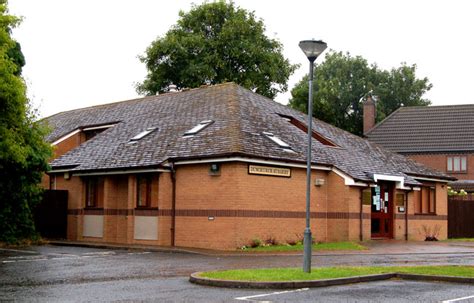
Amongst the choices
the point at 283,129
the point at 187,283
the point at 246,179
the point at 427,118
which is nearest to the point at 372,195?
the point at 283,129

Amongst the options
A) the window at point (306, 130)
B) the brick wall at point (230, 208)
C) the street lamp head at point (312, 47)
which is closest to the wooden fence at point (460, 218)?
the window at point (306, 130)

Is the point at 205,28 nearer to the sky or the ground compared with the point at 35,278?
nearer to the sky

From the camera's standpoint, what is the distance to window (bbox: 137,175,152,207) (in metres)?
26.0

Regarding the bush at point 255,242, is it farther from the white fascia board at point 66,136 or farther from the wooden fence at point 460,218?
the white fascia board at point 66,136

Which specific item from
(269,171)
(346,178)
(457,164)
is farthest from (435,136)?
(269,171)

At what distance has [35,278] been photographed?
1436cm

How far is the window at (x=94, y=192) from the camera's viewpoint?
28.4 metres

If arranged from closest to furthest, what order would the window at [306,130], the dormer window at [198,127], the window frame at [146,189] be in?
the window frame at [146,189] < the dormer window at [198,127] < the window at [306,130]

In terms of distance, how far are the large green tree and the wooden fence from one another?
20.7 meters

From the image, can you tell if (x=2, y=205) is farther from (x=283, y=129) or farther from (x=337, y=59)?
(x=337, y=59)

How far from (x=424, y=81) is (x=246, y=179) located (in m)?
56.9

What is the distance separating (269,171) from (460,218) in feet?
51.9

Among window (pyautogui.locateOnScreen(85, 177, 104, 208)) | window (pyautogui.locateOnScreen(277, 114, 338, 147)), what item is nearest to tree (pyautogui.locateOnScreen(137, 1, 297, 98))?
window (pyautogui.locateOnScreen(277, 114, 338, 147))

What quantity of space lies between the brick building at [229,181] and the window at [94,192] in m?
0.05
